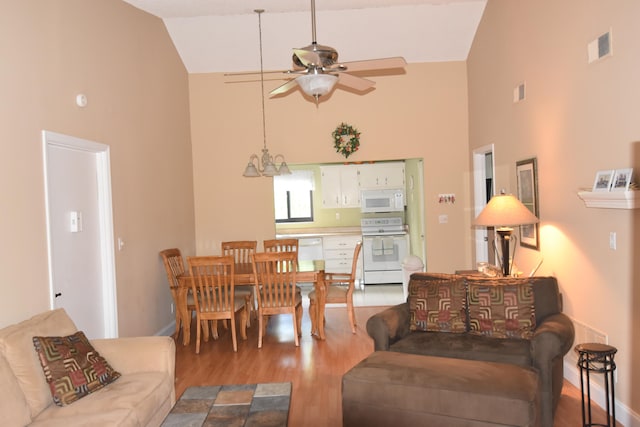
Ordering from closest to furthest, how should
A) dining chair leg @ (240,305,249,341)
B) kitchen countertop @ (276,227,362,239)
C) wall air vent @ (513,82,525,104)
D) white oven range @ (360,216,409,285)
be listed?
wall air vent @ (513,82,525,104) < dining chair leg @ (240,305,249,341) < white oven range @ (360,216,409,285) < kitchen countertop @ (276,227,362,239)

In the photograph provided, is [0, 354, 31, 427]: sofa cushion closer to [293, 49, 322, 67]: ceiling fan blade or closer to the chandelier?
[293, 49, 322, 67]: ceiling fan blade

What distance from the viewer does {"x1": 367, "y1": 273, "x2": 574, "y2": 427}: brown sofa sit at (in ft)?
10.5

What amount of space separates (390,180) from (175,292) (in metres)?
4.39

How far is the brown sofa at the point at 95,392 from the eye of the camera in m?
2.63

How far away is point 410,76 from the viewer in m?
6.90

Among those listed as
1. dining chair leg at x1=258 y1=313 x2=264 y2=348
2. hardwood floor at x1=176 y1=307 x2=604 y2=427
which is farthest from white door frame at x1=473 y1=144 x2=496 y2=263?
dining chair leg at x1=258 y1=313 x2=264 y2=348

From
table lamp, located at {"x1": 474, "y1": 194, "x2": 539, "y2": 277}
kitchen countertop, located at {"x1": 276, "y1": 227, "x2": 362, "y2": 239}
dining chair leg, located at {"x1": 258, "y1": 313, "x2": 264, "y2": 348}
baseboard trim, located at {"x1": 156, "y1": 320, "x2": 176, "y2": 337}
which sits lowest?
baseboard trim, located at {"x1": 156, "y1": 320, "x2": 176, "y2": 337}

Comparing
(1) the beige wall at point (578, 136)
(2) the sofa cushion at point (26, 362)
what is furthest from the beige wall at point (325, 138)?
(2) the sofa cushion at point (26, 362)

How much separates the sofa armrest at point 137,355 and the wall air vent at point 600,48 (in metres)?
3.33

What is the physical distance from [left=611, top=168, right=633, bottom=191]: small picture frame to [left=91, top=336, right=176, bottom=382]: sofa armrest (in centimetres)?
287

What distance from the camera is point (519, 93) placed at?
16.0 feet

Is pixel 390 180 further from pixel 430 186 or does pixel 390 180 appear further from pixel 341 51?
pixel 341 51

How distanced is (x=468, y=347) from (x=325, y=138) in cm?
407

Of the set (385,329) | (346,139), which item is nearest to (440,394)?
(385,329)
